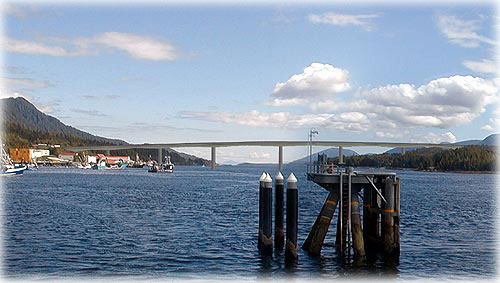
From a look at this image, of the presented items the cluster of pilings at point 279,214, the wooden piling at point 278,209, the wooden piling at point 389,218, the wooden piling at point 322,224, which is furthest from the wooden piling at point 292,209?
the wooden piling at point 389,218

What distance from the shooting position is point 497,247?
31.6 meters

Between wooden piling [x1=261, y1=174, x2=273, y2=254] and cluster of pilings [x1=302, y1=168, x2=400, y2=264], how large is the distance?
187cm

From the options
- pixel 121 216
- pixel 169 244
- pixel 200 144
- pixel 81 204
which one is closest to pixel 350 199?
pixel 169 244

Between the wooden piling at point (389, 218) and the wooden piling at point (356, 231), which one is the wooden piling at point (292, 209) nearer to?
the wooden piling at point (356, 231)

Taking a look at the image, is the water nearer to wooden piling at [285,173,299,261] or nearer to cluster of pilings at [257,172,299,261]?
cluster of pilings at [257,172,299,261]

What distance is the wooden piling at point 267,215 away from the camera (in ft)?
81.6

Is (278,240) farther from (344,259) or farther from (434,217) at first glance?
(434,217)

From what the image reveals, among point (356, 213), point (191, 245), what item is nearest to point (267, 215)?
point (356, 213)

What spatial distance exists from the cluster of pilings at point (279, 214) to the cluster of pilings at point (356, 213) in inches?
56.7

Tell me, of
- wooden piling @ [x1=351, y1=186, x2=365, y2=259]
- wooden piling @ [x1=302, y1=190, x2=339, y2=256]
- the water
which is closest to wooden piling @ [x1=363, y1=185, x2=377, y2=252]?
the water

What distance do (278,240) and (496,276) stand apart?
913 centimetres

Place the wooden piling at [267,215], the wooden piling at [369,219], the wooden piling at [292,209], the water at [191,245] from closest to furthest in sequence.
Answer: the water at [191,245] → the wooden piling at [292,209] → the wooden piling at [267,215] → the wooden piling at [369,219]

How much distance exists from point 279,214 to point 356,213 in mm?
3190

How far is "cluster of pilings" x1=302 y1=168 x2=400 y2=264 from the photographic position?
2516 centimetres
